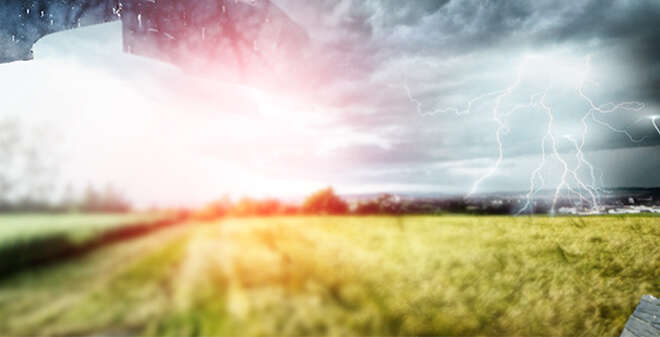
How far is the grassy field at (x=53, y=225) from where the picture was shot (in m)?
2.97

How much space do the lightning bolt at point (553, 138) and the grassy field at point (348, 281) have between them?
0.38 meters

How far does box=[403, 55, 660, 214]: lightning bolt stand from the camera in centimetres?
539

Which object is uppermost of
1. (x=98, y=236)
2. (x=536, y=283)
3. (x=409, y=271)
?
(x=98, y=236)

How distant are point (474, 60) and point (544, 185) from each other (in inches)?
83.5

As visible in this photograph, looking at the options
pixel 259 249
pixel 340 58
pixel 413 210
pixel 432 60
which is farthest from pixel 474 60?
pixel 259 249

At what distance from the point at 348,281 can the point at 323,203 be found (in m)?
0.90

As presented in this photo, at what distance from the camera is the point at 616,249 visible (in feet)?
18.8

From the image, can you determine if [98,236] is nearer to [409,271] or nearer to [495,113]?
[409,271]

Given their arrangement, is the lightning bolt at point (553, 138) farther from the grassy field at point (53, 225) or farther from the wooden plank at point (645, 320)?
the grassy field at point (53, 225)

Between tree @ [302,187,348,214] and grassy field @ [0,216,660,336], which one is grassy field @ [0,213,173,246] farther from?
tree @ [302,187,348,214]

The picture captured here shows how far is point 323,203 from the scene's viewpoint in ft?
14.0

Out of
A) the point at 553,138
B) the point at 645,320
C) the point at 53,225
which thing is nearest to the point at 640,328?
the point at 645,320

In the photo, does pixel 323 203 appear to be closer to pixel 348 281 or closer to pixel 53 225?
pixel 348 281

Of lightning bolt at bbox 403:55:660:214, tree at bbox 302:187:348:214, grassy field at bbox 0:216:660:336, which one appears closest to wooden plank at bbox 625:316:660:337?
grassy field at bbox 0:216:660:336
